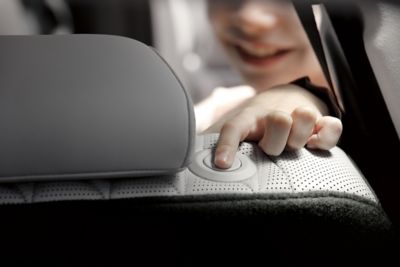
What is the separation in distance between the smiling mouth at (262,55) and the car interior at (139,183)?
331 mm

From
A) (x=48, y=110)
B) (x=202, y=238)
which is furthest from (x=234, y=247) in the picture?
(x=48, y=110)

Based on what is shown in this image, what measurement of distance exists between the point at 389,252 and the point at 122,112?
1.15ft

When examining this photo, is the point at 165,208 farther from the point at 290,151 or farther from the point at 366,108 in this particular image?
the point at 366,108

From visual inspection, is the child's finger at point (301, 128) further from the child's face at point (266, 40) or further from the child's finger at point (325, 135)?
the child's face at point (266, 40)

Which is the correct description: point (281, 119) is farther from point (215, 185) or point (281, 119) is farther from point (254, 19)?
point (254, 19)

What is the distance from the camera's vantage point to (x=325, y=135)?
0.68 m

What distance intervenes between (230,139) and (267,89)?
0.29m

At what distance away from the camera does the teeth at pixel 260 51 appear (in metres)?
0.96

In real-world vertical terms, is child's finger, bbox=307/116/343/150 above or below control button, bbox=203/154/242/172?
above

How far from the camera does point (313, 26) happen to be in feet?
2.80

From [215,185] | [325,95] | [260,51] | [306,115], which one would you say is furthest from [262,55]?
[215,185]

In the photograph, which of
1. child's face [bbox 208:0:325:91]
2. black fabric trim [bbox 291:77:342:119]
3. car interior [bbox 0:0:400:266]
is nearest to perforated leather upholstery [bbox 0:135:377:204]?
car interior [bbox 0:0:400:266]

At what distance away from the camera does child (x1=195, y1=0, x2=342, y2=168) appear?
0.66 meters

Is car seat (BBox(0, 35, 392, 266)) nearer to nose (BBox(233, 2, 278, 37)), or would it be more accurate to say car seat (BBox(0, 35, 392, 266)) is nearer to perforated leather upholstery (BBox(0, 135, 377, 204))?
perforated leather upholstery (BBox(0, 135, 377, 204))
